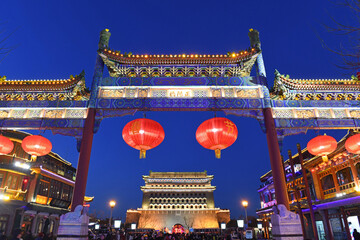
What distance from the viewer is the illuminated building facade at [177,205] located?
4094 cm

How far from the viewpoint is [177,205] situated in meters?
42.7

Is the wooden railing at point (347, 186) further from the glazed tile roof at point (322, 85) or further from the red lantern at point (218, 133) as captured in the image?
the red lantern at point (218, 133)

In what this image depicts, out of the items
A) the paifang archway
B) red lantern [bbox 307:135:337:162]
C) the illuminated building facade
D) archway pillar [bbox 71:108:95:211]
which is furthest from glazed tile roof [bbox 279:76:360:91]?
the illuminated building facade

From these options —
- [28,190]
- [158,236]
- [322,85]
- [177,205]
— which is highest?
[322,85]

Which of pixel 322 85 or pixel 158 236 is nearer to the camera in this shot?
pixel 322 85

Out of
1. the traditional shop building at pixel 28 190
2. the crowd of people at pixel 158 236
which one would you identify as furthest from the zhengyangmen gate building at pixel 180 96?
the traditional shop building at pixel 28 190

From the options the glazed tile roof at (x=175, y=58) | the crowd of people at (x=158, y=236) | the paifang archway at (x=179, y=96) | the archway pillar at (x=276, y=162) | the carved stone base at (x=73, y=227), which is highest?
the glazed tile roof at (x=175, y=58)

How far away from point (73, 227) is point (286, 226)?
572cm

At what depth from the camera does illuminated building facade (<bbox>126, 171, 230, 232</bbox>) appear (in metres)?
40.9

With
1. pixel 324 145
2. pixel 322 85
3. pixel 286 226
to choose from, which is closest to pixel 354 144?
pixel 324 145

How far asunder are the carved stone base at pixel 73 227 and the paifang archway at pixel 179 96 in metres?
1.50

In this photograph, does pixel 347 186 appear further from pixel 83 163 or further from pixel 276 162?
pixel 83 163

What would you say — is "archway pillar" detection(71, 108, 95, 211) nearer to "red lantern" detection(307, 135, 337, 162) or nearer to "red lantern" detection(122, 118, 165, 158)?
"red lantern" detection(122, 118, 165, 158)

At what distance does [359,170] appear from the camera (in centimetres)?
1347
